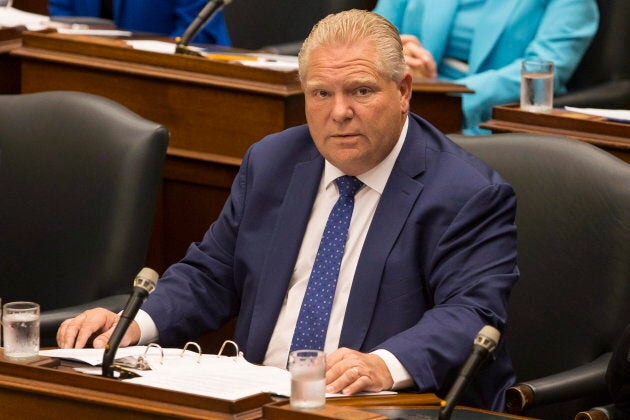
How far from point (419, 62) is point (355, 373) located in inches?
101

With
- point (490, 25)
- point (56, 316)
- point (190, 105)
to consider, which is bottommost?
point (56, 316)

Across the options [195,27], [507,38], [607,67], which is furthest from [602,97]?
[195,27]

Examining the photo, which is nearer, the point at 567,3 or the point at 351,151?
the point at 351,151

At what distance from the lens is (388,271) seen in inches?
106

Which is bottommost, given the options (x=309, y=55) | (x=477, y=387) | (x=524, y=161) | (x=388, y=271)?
(x=477, y=387)

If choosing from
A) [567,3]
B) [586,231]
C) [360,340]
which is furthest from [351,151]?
[567,3]

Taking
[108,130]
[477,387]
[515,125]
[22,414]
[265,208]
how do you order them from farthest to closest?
[515,125], [108,130], [265,208], [477,387], [22,414]

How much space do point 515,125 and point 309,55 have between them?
1076 millimetres

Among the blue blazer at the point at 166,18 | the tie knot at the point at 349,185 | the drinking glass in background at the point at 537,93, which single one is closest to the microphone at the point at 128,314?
the tie knot at the point at 349,185

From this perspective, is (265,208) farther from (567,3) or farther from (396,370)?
(567,3)

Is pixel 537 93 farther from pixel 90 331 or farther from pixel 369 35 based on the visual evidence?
pixel 90 331

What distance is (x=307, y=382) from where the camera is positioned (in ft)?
6.39

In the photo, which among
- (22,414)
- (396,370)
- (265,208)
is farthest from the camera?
(265,208)

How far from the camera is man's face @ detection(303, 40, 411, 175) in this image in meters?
2.72
